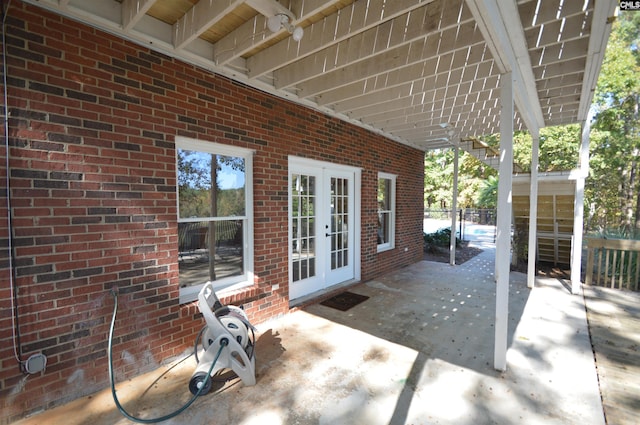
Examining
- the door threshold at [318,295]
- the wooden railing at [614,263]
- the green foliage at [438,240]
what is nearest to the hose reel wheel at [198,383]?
the door threshold at [318,295]

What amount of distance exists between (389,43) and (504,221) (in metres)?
2.00

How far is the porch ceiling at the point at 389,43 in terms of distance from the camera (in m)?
2.15

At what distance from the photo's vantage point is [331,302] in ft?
14.6

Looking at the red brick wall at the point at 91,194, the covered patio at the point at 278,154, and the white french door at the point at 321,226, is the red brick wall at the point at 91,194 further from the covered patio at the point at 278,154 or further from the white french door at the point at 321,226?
the white french door at the point at 321,226

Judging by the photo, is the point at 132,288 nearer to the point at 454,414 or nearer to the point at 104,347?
the point at 104,347

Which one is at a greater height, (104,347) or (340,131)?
(340,131)

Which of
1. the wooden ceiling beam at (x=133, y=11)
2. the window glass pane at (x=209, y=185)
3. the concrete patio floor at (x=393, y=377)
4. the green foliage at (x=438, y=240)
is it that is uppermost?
the wooden ceiling beam at (x=133, y=11)

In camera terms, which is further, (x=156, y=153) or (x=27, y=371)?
(x=156, y=153)

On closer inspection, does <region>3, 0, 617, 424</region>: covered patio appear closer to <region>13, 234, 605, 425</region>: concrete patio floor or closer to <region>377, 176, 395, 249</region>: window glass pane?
<region>13, 234, 605, 425</region>: concrete patio floor

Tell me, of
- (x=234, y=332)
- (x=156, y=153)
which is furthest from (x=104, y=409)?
(x=156, y=153)

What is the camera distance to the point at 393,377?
2.56 metres

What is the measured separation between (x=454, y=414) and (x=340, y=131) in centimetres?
410

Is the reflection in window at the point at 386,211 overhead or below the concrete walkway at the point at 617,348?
overhead

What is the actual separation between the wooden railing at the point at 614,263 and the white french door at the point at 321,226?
4.43 metres
